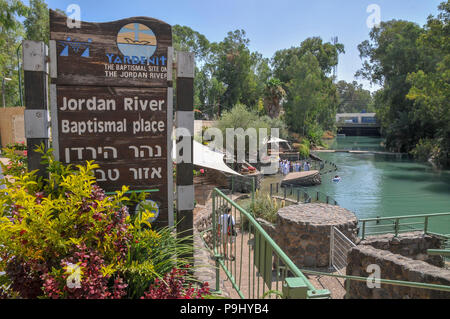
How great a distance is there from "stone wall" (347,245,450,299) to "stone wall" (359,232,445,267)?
195 centimetres

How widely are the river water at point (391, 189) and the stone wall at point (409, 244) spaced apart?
7631mm

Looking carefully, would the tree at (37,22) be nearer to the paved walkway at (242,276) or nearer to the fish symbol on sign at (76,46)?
the paved walkway at (242,276)

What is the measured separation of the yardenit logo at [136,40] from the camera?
313cm

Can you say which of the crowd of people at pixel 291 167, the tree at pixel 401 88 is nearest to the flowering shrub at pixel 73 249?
the crowd of people at pixel 291 167

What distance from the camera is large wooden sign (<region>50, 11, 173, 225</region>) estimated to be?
119 inches

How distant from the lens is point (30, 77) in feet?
9.54

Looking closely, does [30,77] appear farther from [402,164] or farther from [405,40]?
[405,40]

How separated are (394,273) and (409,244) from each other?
11.1 feet

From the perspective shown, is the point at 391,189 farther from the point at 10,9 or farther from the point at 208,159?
the point at 10,9

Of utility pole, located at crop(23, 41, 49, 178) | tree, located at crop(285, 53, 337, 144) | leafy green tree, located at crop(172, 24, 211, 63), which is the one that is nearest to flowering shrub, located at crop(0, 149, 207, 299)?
utility pole, located at crop(23, 41, 49, 178)

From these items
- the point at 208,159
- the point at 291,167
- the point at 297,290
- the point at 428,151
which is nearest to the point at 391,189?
the point at 291,167

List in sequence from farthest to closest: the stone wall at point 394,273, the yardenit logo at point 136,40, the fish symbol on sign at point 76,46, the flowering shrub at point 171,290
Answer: the stone wall at point 394,273 < the yardenit logo at point 136,40 < the fish symbol on sign at point 76,46 < the flowering shrub at point 171,290

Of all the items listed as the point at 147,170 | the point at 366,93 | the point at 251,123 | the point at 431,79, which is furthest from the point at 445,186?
the point at 366,93
